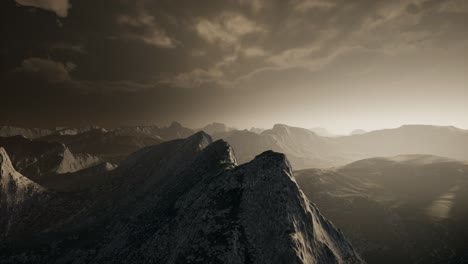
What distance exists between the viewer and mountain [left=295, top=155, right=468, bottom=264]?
70.0 meters

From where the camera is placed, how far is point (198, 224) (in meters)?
33.8

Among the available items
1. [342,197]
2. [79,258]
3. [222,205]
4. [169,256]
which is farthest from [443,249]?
[79,258]

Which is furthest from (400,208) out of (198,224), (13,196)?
(13,196)

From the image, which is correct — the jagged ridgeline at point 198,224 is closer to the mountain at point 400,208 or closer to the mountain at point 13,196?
the mountain at point 13,196

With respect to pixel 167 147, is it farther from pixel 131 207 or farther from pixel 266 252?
pixel 266 252

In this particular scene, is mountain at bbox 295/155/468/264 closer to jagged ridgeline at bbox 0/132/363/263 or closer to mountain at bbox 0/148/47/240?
jagged ridgeline at bbox 0/132/363/263

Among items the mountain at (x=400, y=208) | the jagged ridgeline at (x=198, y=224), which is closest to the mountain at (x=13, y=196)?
the jagged ridgeline at (x=198, y=224)

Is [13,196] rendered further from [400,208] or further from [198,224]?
[400,208]

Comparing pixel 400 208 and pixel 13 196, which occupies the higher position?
pixel 13 196

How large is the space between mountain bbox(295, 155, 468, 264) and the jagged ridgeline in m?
47.8

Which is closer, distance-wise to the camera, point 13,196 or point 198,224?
point 198,224

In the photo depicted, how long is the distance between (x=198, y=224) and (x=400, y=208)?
10408cm

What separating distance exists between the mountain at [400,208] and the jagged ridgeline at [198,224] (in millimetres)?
47764

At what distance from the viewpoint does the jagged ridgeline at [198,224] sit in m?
30.4
